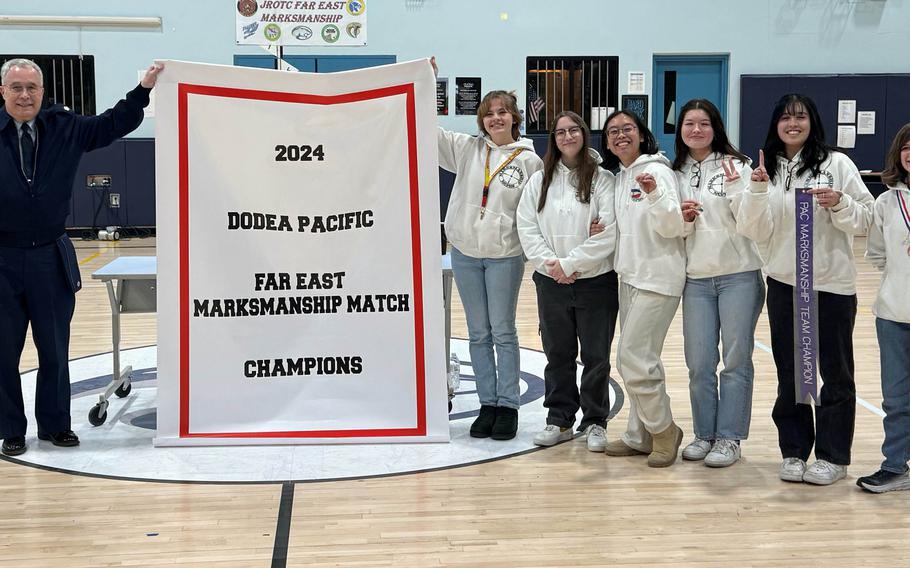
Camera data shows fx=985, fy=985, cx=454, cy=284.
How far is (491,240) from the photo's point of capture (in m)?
4.16

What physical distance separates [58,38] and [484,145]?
10.0m

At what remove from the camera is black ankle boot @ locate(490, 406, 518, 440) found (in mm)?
4297

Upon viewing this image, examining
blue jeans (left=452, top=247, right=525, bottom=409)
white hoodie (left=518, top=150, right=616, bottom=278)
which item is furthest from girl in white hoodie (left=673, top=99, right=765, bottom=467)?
blue jeans (left=452, top=247, right=525, bottom=409)

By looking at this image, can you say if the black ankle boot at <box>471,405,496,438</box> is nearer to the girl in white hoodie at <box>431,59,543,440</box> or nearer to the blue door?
the girl in white hoodie at <box>431,59,543,440</box>

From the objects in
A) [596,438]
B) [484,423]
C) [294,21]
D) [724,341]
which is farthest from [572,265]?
[294,21]

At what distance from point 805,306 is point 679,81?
10261 mm

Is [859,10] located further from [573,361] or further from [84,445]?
[84,445]

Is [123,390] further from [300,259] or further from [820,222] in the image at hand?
[820,222]

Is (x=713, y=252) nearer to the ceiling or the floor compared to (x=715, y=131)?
nearer to the floor

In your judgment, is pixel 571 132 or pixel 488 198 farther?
pixel 488 198

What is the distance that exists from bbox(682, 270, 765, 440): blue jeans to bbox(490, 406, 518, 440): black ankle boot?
2.62 ft

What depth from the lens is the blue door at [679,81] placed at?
518 inches

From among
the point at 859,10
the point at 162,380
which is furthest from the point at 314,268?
the point at 859,10

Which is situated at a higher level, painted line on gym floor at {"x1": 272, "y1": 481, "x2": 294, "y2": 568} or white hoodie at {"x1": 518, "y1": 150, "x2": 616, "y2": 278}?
white hoodie at {"x1": 518, "y1": 150, "x2": 616, "y2": 278}
